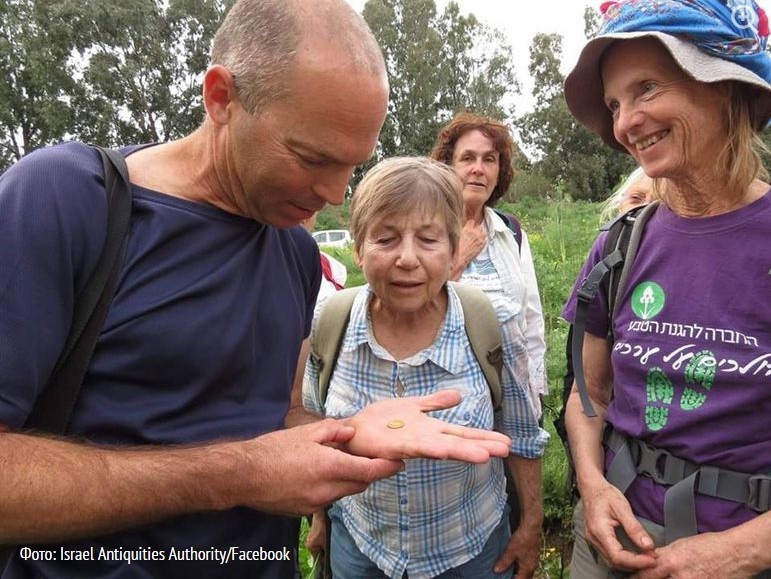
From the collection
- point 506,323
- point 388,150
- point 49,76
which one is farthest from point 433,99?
point 506,323

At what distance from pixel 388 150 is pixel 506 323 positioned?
29.7 m

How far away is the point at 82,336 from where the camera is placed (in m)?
1.16

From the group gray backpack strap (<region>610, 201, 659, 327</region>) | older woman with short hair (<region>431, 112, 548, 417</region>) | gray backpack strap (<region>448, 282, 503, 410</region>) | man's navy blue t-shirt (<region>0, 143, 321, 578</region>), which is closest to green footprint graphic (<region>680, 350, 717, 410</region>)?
gray backpack strap (<region>610, 201, 659, 327</region>)

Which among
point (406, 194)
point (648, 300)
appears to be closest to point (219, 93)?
point (406, 194)

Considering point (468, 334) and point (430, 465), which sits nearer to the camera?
point (430, 465)

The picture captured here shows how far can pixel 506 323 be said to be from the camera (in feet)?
7.17

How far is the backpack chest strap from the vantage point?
1439 mm

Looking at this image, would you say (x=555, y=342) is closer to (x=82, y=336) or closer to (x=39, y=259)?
(x=82, y=336)

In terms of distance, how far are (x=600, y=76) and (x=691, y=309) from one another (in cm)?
78

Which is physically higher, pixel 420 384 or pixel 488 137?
pixel 488 137

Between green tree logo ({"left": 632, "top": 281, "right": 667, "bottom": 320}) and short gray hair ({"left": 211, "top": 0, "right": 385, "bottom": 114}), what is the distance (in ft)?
3.16

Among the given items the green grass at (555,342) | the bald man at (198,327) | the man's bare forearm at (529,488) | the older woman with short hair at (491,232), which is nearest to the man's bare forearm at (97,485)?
the bald man at (198,327)

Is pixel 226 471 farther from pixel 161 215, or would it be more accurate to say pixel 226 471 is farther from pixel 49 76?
pixel 49 76

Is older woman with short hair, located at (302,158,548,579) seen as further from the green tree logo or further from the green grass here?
the green tree logo
